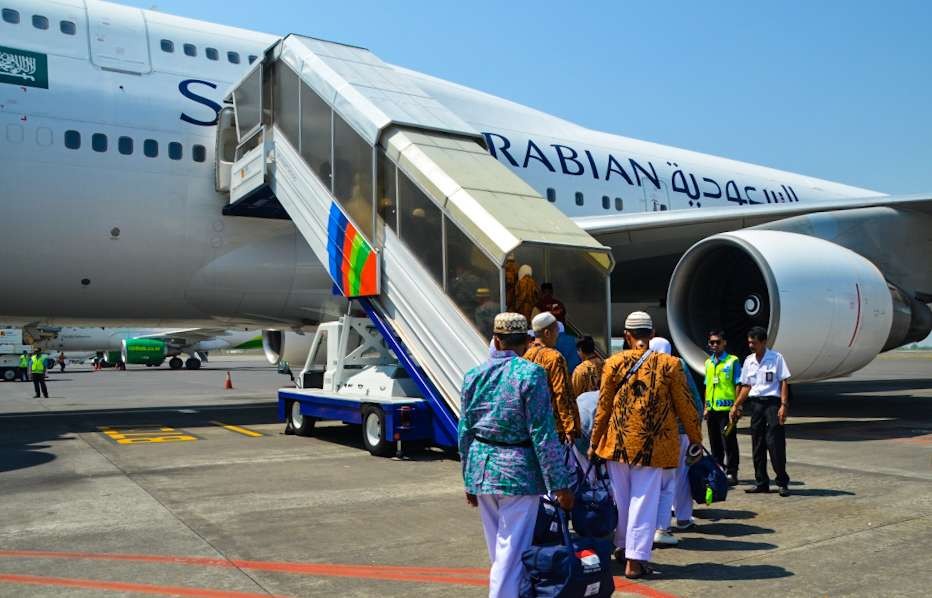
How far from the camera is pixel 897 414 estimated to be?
464 inches

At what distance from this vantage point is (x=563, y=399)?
418cm

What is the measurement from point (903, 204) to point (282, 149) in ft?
25.7

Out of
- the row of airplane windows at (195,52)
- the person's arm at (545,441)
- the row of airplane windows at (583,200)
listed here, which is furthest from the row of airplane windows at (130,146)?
the person's arm at (545,441)

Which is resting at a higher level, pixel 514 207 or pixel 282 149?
pixel 282 149

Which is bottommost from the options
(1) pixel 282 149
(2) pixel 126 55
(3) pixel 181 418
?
(3) pixel 181 418

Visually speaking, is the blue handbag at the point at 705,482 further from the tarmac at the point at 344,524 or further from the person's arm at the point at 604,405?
the person's arm at the point at 604,405

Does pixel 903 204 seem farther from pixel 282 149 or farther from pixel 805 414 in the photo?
pixel 282 149

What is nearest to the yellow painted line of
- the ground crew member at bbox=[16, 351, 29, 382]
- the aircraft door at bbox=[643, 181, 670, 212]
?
the aircraft door at bbox=[643, 181, 670, 212]

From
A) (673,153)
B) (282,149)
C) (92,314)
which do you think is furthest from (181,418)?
(673,153)

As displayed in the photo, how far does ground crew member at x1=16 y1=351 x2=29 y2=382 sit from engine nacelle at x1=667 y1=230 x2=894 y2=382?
32432mm

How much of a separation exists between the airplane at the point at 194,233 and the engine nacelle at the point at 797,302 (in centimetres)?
2

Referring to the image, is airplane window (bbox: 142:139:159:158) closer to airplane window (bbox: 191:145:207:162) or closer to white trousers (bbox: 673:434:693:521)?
airplane window (bbox: 191:145:207:162)

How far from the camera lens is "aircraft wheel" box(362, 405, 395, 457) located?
7.94 metres

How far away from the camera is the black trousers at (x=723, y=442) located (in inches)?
256
